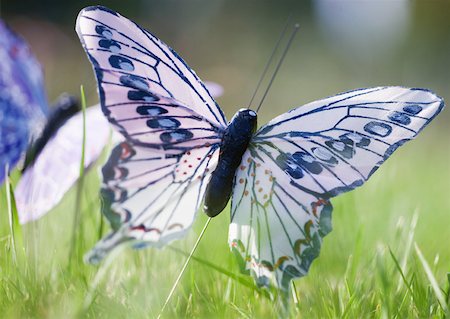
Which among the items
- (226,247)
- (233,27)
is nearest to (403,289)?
(226,247)

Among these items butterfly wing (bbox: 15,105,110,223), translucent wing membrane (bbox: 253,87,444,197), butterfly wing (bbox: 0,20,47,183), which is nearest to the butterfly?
translucent wing membrane (bbox: 253,87,444,197)

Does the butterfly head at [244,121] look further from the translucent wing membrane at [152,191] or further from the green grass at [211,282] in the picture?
the green grass at [211,282]

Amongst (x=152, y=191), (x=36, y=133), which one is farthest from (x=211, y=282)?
(x=36, y=133)

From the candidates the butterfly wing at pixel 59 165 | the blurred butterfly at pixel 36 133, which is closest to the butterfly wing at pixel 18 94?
the blurred butterfly at pixel 36 133

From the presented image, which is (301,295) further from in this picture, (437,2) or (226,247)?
(437,2)

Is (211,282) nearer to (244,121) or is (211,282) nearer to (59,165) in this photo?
(244,121)

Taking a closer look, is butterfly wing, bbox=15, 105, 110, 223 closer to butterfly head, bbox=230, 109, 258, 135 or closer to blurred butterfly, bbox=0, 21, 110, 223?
blurred butterfly, bbox=0, 21, 110, 223

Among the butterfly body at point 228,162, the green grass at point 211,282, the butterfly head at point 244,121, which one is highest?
the butterfly head at point 244,121
